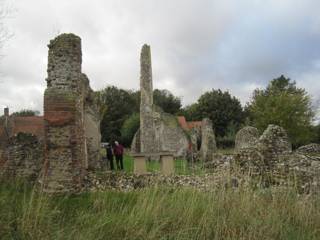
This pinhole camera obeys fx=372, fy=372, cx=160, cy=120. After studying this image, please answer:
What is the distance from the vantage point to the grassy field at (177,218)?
419cm

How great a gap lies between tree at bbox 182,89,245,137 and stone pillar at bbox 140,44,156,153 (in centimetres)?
2414

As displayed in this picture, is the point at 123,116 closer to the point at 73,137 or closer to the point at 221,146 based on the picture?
the point at 221,146

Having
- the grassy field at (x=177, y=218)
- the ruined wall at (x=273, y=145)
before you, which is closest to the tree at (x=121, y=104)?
the ruined wall at (x=273, y=145)

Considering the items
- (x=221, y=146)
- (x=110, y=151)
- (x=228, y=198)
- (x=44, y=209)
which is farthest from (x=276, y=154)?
(x=221, y=146)

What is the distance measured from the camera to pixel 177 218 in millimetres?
4668

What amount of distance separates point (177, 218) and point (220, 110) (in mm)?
46563

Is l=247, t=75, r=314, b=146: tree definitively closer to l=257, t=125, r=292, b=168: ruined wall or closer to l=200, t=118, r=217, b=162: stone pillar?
l=200, t=118, r=217, b=162: stone pillar

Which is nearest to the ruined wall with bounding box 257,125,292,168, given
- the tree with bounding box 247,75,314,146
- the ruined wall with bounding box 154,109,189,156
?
the ruined wall with bounding box 154,109,189,156

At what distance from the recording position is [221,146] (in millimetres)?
35906

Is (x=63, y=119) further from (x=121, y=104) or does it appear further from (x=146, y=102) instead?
(x=121, y=104)

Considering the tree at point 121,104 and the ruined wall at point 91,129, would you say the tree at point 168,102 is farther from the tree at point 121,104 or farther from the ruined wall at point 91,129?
the ruined wall at point 91,129

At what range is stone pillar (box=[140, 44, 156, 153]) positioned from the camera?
84.1ft

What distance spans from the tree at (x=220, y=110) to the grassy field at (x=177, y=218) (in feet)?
143

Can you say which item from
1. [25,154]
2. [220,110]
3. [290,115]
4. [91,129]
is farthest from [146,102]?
[220,110]
